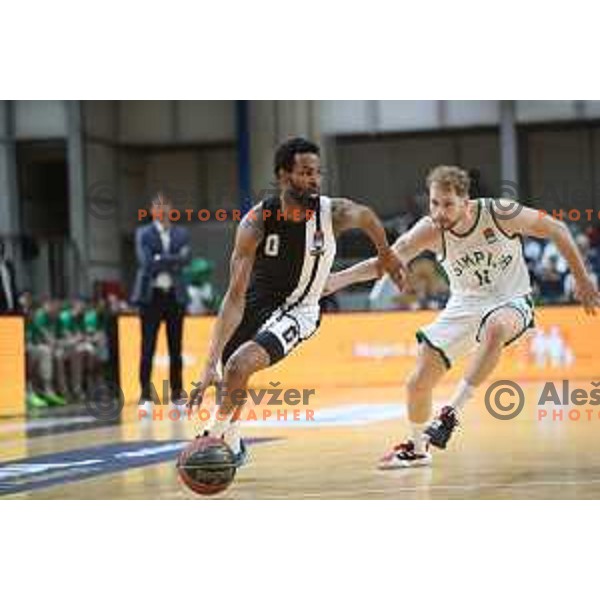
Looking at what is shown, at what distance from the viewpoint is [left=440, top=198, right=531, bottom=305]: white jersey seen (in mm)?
7863

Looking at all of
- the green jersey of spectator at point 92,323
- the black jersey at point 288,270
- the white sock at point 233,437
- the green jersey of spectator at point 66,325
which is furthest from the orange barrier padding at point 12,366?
the black jersey at point 288,270

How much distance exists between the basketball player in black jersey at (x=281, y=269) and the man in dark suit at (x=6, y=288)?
5325 mm

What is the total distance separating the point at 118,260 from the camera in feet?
68.6

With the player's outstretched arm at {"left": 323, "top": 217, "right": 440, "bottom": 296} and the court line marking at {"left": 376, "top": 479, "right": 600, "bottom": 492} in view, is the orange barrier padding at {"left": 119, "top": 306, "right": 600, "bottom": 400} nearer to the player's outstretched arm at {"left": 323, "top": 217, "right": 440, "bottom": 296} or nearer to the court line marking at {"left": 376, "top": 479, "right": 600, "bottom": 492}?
the player's outstretched arm at {"left": 323, "top": 217, "right": 440, "bottom": 296}

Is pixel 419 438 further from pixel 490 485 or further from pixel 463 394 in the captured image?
pixel 490 485

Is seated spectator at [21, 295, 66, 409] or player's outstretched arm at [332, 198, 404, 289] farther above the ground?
player's outstretched arm at [332, 198, 404, 289]

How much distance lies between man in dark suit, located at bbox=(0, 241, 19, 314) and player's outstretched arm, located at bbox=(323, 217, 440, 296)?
17.5 feet

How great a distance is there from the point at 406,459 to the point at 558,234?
1542 mm

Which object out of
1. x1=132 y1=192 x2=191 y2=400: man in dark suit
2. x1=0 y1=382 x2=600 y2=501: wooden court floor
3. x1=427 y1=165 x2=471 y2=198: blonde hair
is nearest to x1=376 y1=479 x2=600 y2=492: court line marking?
x1=0 y1=382 x2=600 y2=501: wooden court floor

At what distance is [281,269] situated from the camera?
7.48m

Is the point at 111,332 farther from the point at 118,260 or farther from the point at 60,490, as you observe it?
the point at 60,490

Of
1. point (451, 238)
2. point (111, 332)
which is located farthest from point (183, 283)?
point (451, 238)

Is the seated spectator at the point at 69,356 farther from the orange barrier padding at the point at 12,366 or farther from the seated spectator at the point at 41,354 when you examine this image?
the orange barrier padding at the point at 12,366

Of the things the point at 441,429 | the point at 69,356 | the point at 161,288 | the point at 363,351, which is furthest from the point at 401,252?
Result: the point at 69,356
